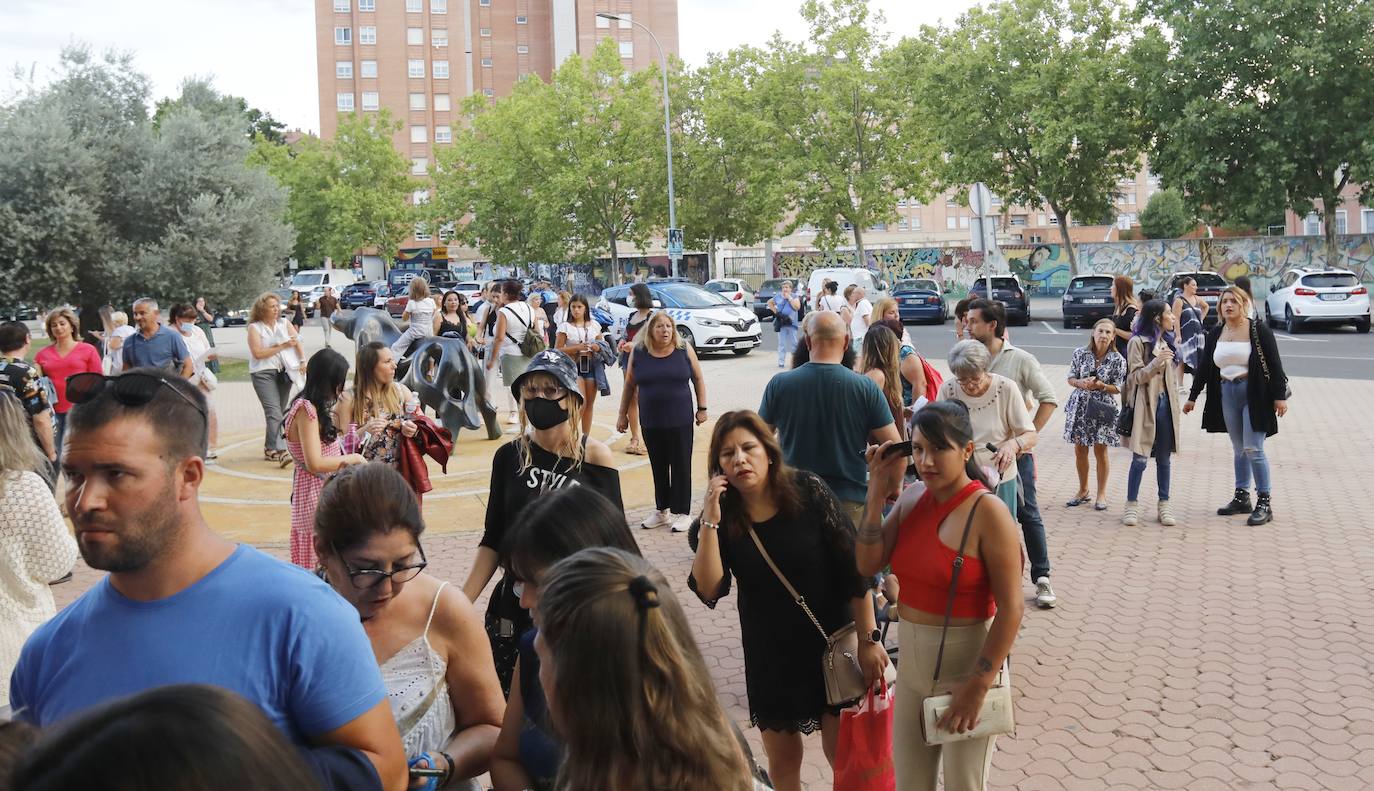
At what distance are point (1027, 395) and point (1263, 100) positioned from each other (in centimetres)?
3234

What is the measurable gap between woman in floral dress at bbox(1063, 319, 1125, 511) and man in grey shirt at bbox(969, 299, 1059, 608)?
5.81 feet

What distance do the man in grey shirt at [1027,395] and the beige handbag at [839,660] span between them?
312 centimetres

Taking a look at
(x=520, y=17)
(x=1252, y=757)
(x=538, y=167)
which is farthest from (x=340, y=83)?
(x=1252, y=757)

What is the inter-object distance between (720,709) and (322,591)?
0.78 metres

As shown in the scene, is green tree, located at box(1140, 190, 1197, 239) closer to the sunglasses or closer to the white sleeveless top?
the white sleeveless top

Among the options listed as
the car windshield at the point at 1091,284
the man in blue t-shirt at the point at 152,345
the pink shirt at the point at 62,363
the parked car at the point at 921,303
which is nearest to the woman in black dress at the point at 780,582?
the pink shirt at the point at 62,363

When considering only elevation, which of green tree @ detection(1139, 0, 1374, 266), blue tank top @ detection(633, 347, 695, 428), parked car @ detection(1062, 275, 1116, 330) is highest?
green tree @ detection(1139, 0, 1374, 266)

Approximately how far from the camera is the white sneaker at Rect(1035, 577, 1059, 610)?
7.14 metres

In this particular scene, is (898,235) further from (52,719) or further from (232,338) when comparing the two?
(52,719)

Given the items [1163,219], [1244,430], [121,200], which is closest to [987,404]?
[1244,430]

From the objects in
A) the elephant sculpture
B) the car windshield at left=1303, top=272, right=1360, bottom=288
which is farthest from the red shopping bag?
the car windshield at left=1303, top=272, right=1360, bottom=288

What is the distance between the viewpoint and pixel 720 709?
226cm

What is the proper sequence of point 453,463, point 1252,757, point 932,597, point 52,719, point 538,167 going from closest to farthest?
point 52,719 < point 932,597 < point 1252,757 < point 453,463 < point 538,167

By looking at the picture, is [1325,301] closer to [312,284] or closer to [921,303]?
[921,303]
